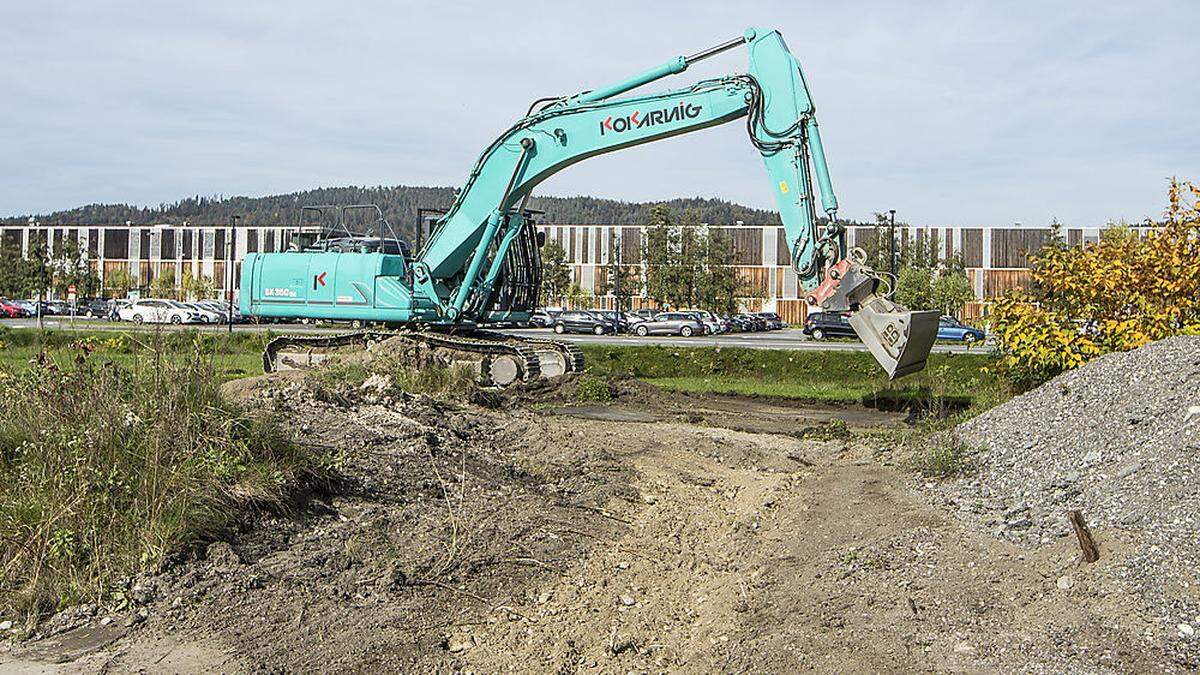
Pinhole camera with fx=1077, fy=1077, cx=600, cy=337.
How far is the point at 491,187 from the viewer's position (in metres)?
19.7

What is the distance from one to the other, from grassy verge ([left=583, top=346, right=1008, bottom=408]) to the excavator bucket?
4.40 metres

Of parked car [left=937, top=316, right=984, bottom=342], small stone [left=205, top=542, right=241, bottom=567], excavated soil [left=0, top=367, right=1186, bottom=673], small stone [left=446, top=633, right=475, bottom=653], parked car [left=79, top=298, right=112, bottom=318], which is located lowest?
small stone [left=446, top=633, right=475, bottom=653]

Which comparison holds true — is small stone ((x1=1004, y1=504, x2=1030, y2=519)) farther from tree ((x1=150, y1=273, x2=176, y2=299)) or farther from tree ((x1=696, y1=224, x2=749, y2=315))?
tree ((x1=150, y1=273, x2=176, y2=299))

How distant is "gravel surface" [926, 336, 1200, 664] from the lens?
6824mm

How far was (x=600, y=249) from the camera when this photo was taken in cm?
8794

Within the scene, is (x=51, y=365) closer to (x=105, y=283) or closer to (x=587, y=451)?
(x=587, y=451)

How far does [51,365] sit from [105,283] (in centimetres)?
8565

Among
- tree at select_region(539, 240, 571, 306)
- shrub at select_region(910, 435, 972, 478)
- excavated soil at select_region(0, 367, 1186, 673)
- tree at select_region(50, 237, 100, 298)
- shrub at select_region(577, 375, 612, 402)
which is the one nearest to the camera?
excavated soil at select_region(0, 367, 1186, 673)

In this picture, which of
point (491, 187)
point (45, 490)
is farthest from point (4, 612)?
point (491, 187)

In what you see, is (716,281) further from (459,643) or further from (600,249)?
(459,643)

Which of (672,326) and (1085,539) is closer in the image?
(1085,539)

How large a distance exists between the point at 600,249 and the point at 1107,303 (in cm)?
7246

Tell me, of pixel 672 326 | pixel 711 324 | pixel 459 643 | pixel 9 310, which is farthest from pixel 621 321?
pixel 459 643

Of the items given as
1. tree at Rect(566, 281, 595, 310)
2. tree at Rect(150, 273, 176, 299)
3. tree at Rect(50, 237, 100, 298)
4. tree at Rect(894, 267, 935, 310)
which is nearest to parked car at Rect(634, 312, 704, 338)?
tree at Rect(894, 267, 935, 310)
